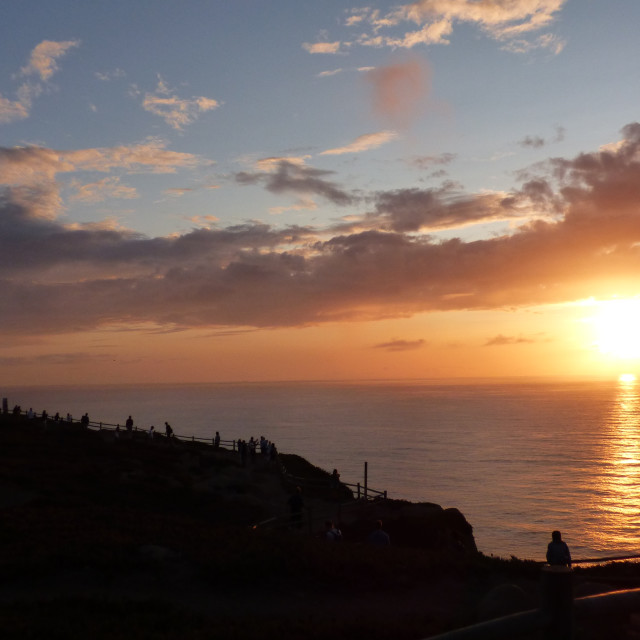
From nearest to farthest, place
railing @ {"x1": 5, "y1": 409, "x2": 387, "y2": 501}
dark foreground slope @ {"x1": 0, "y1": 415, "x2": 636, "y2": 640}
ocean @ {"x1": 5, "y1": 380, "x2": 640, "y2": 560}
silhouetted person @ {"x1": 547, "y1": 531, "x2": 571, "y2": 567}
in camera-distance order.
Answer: dark foreground slope @ {"x1": 0, "y1": 415, "x2": 636, "y2": 640}
silhouetted person @ {"x1": 547, "y1": 531, "x2": 571, "y2": 567}
railing @ {"x1": 5, "y1": 409, "x2": 387, "y2": 501}
ocean @ {"x1": 5, "y1": 380, "x2": 640, "y2": 560}

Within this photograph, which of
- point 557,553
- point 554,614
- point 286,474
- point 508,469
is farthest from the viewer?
point 508,469

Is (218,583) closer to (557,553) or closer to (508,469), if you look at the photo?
(557,553)

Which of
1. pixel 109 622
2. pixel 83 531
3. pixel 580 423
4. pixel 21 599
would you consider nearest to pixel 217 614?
pixel 109 622

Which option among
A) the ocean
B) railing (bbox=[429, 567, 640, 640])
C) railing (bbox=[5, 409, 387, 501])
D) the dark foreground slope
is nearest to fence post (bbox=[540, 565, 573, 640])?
railing (bbox=[429, 567, 640, 640])

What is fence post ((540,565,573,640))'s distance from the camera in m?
4.78

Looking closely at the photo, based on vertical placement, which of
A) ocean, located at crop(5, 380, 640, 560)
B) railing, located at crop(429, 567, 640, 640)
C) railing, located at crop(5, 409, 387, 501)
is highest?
railing, located at crop(429, 567, 640, 640)

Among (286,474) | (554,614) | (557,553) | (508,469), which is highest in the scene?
(554,614)

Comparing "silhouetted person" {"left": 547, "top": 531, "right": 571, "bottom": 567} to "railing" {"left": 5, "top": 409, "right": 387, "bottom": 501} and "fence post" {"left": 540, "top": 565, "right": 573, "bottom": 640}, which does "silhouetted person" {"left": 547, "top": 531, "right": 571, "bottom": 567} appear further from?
"railing" {"left": 5, "top": 409, "right": 387, "bottom": 501}

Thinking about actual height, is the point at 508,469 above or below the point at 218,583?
below

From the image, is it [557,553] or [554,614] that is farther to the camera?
[557,553]

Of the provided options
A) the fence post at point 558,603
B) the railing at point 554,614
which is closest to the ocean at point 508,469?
the railing at point 554,614

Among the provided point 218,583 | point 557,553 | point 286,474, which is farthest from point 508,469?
point 218,583

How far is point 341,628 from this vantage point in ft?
33.6

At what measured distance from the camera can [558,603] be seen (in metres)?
4.82
